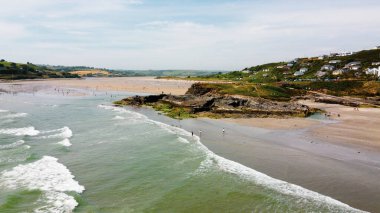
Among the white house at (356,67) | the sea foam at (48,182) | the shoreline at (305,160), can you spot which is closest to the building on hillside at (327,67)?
the white house at (356,67)

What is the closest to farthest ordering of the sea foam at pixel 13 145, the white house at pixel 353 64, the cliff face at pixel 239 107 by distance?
the sea foam at pixel 13 145, the cliff face at pixel 239 107, the white house at pixel 353 64

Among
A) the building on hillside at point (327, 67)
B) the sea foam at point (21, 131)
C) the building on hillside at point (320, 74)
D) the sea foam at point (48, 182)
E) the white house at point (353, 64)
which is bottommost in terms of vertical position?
the sea foam at point (48, 182)

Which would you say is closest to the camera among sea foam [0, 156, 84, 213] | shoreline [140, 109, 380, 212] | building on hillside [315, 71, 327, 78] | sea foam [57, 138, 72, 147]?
sea foam [0, 156, 84, 213]

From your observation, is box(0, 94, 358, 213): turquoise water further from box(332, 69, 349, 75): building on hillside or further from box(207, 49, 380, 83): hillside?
box(332, 69, 349, 75): building on hillside

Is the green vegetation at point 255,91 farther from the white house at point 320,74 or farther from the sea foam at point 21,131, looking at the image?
the white house at point 320,74

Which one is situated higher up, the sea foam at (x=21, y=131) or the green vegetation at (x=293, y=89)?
the green vegetation at (x=293, y=89)

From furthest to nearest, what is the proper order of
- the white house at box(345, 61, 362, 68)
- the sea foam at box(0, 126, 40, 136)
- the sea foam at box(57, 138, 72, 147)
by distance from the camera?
the white house at box(345, 61, 362, 68) < the sea foam at box(0, 126, 40, 136) < the sea foam at box(57, 138, 72, 147)

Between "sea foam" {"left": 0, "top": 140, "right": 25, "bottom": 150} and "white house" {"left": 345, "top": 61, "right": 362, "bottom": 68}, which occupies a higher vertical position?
"white house" {"left": 345, "top": 61, "right": 362, "bottom": 68}

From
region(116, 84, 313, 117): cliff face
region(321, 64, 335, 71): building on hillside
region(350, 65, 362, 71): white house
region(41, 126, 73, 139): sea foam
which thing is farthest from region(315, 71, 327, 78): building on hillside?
region(41, 126, 73, 139): sea foam

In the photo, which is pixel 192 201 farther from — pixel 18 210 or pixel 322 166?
pixel 322 166
